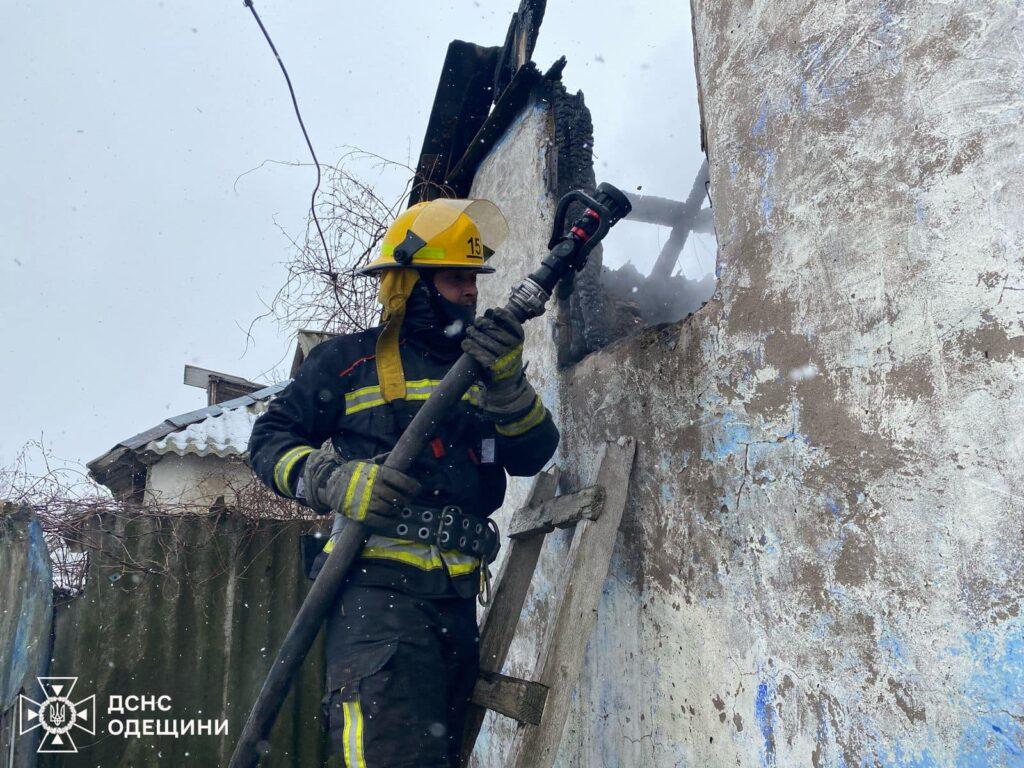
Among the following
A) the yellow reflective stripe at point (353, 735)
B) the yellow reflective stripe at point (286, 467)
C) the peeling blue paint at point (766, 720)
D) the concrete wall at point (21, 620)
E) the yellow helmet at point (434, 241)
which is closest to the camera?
the peeling blue paint at point (766, 720)

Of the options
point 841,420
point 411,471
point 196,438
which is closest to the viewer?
point 841,420

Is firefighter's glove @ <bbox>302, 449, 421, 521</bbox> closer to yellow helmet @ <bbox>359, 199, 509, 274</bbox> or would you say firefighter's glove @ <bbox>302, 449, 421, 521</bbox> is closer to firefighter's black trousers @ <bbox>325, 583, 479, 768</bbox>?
firefighter's black trousers @ <bbox>325, 583, 479, 768</bbox>

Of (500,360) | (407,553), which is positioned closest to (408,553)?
(407,553)

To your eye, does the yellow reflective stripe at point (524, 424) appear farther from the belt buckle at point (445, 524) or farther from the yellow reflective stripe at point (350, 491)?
the yellow reflective stripe at point (350, 491)

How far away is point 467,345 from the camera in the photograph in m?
2.14

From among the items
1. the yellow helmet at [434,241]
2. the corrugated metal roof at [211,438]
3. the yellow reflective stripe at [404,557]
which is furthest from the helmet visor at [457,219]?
the corrugated metal roof at [211,438]

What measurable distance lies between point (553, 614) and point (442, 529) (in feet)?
1.38

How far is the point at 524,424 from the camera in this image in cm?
238

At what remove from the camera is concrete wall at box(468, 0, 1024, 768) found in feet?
4.33

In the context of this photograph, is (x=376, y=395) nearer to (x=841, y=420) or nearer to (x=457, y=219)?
(x=457, y=219)

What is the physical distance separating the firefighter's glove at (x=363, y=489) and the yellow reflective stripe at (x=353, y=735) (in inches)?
19.9

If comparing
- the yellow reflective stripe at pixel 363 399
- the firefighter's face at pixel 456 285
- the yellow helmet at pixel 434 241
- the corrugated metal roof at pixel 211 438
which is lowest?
the yellow reflective stripe at pixel 363 399

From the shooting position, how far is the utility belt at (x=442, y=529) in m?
2.18
